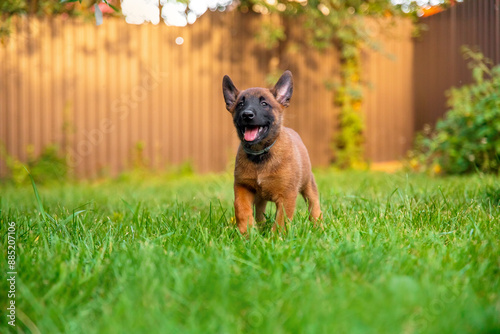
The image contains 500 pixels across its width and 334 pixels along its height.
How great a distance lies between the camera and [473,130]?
589cm

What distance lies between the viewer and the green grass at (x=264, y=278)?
4.91 ft

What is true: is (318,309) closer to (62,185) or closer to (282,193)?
(282,193)

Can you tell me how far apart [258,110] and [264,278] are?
4.53 ft

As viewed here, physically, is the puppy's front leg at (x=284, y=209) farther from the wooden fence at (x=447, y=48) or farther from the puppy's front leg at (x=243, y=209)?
the wooden fence at (x=447, y=48)

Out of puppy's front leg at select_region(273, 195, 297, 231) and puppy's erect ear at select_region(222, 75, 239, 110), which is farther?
puppy's erect ear at select_region(222, 75, 239, 110)

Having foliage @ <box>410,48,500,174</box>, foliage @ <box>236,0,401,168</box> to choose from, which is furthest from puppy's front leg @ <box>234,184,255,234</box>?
foliage @ <box>236,0,401,168</box>

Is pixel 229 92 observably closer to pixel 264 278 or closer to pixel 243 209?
pixel 243 209

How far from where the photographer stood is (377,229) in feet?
8.47

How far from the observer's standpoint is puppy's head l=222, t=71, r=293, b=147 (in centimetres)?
294

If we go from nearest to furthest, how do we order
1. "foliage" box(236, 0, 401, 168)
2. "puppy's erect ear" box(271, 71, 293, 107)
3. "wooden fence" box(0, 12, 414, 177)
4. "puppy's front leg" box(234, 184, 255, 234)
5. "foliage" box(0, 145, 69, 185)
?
1. "puppy's front leg" box(234, 184, 255, 234)
2. "puppy's erect ear" box(271, 71, 293, 107)
3. "foliage" box(0, 145, 69, 185)
4. "wooden fence" box(0, 12, 414, 177)
5. "foliage" box(236, 0, 401, 168)

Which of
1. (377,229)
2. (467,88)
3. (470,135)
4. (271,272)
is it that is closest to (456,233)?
(377,229)

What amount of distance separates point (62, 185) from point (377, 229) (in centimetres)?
508

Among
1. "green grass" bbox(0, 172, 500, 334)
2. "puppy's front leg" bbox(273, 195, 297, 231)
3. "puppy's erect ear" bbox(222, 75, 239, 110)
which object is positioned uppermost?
"puppy's erect ear" bbox(222, 75, 239, 110)

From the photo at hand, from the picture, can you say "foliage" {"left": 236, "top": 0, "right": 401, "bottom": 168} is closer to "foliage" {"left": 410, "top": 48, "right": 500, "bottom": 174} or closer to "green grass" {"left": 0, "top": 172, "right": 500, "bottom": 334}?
"foliage" {"left": 410, "top": 48, "right": 500, "bottom": 174}
